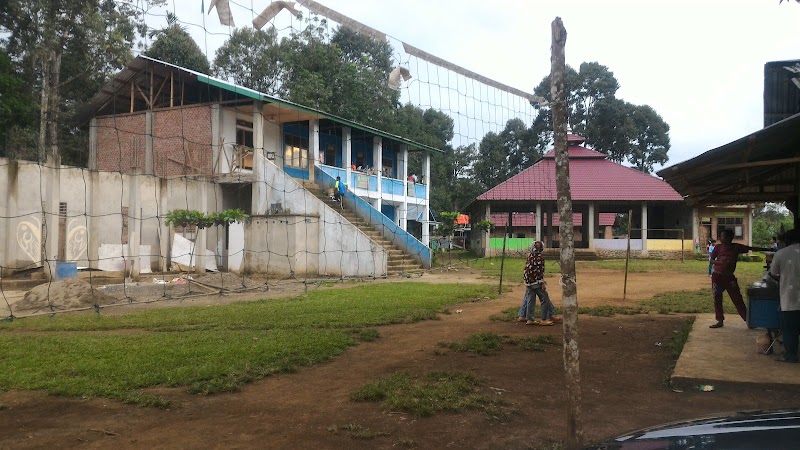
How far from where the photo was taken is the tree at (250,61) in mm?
26172

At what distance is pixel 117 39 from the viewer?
71.3ft

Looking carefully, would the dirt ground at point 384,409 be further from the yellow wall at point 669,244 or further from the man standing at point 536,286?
the yellow wall at point 669,244

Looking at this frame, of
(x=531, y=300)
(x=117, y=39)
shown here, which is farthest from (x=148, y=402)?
(x=117, y=39)

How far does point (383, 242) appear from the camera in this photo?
20000 millimetres

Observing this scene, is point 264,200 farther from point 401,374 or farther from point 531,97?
point 401,374

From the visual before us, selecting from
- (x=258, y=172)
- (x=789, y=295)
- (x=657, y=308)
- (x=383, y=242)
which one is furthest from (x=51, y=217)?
(x=789, y=295)

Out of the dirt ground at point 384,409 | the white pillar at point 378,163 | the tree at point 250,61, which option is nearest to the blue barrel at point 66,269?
the dirt ground at point 384,409

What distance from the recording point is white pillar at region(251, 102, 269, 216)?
62.3 feet

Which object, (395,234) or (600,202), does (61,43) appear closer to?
(395,234)

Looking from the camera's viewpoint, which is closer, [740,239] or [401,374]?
[401,374]

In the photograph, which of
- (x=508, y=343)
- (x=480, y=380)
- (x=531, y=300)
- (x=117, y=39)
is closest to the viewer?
(x=480, y=380)

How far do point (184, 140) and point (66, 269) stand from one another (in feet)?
21.3

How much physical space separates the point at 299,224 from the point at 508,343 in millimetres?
12118

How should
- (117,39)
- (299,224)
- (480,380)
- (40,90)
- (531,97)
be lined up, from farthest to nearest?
1. (40,90)
2. (117,39)
3. (299,224)
4. (531,97)
5. (480,380)
